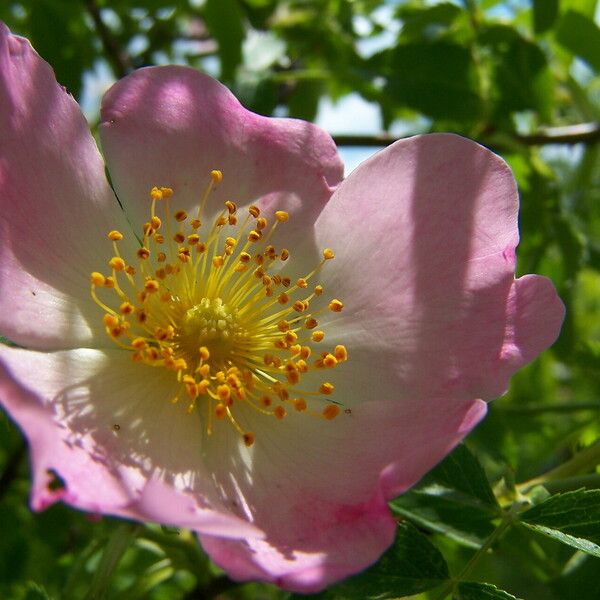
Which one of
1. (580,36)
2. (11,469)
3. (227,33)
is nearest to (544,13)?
(580,36)

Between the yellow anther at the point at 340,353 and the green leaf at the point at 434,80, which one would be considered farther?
the green leaf at the point at 434,80

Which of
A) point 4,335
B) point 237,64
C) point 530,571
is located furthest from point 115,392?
point 237,64

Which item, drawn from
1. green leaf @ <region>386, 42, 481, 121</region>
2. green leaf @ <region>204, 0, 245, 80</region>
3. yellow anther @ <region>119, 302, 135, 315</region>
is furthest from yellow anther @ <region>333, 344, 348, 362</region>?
green leaf @ <region>204, 0, 245, 80</region>

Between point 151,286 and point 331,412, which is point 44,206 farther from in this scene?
point 331,412

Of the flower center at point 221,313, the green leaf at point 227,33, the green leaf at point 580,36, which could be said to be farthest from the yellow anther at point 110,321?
the green leaf at point 580,36

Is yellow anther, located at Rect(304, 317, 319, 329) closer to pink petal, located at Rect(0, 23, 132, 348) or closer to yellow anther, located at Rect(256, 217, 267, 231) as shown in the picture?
yellow anther, located at Rect(256, 217, 267, 231)

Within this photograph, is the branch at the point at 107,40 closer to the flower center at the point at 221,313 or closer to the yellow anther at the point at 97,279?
the flower center at the point at 221,313

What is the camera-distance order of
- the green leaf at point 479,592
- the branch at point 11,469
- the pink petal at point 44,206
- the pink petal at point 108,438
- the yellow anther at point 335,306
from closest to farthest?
1. the pink petal at point 108,438
2. the green leaf at point 479,592
3. the pink petal at point 44,206
4. the yellow anther at point 335,306
5. the branch at point 11,469

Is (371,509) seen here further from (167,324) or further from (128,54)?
(128,54)
